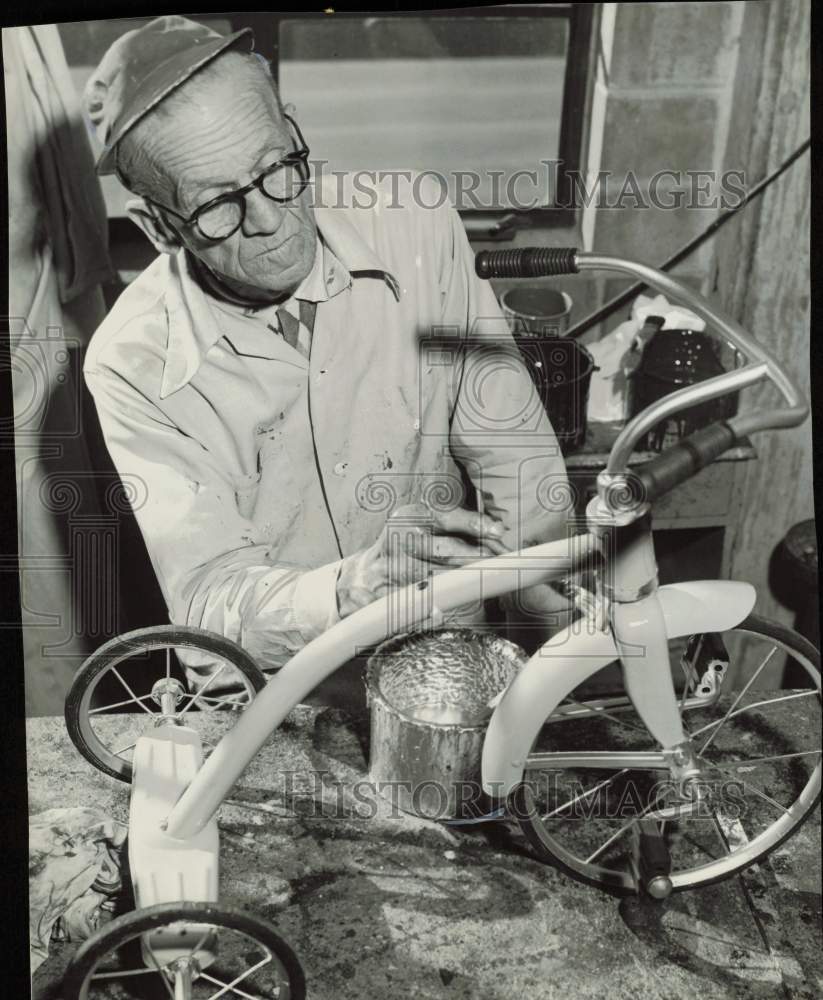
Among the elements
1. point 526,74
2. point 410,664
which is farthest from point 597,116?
point 410,664

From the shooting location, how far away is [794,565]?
5.07 ft

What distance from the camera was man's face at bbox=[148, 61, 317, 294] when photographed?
1.28m

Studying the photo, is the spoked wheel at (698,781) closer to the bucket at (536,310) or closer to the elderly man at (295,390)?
the elderly man at (295,390)

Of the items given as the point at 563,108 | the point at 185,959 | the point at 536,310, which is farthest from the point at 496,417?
the point at 185,959

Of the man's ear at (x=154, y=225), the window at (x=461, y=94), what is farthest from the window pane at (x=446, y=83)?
the man's ear at (x=154, y=225)

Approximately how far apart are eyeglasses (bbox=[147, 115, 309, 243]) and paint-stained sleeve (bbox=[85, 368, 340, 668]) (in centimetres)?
20

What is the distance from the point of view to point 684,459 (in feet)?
3.92

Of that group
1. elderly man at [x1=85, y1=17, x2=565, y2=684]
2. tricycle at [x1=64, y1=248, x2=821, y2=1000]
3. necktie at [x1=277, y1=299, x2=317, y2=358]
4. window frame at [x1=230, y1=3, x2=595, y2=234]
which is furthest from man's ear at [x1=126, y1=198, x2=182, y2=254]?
tricycle at [x1=64, y1=248, x2=821, y2=1000]

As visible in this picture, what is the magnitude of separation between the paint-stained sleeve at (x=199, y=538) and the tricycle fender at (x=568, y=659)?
0.23m

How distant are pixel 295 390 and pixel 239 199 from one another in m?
0.22

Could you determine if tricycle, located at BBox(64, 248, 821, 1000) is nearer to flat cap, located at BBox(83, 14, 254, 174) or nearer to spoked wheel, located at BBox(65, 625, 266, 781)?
spoked wheel, located at BBox(65, 625, 266, 781)

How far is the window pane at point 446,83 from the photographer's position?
141 centimetres

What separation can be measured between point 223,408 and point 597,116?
1.80 feet

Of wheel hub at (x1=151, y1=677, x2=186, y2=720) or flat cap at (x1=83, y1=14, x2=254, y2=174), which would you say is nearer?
flat cap at (x1=83, y1=14, x2=254, y2=174)
